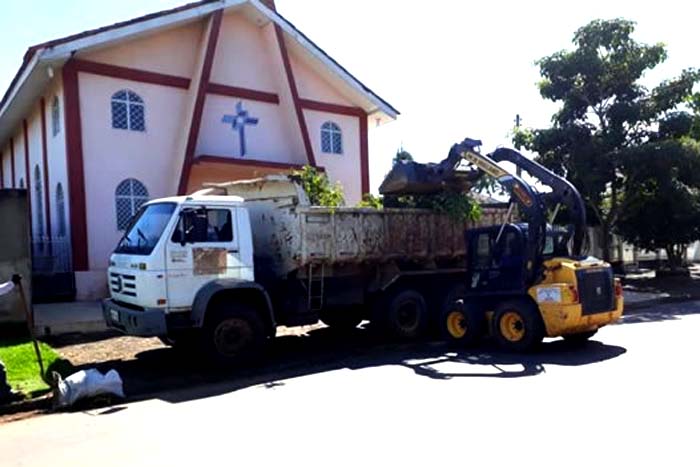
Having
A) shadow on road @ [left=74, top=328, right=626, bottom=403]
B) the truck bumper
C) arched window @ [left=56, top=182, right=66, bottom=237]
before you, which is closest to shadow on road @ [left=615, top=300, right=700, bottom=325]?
shadow on road @ [left=74, top=328, right=626, bottom=403]

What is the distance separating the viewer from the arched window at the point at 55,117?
16.8m

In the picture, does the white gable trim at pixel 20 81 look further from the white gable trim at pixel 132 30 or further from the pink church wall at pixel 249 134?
the pink church wall at pixel 249 134

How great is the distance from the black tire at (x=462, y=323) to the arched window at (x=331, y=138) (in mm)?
10437

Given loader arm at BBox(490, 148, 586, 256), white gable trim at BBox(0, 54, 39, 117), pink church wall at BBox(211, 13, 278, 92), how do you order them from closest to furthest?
loader arm at BBox(490, 148, 586, 256), white gable trim at BBox(0, 54, 39, 117), pink church wall at BBox(211, 13, 278, 92)

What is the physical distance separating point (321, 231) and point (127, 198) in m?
8.26

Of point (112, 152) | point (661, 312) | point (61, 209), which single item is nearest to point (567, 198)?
point (661, 312)

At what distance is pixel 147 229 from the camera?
9.73 metres

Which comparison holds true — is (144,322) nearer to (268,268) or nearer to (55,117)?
(268,268)

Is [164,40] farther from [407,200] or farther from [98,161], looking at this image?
[407,200]

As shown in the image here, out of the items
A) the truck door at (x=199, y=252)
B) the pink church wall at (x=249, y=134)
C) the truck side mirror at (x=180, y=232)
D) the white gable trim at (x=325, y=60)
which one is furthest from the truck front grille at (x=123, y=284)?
the white gable trim at (x=325, y=60)

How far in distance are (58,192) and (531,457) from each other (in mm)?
15471

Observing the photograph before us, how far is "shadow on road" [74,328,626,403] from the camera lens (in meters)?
8.66

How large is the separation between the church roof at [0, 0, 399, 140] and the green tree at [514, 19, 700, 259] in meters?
5.33

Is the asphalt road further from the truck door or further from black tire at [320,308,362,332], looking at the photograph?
black tire at [320,308,362,332]
